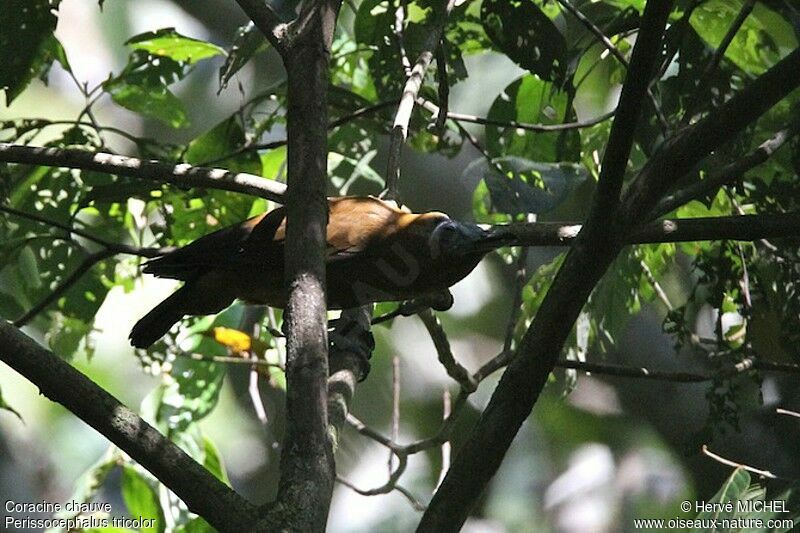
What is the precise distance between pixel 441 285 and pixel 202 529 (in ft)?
2.96

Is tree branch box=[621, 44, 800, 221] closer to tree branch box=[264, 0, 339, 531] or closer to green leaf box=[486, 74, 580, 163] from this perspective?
tree branch box=[264, 0, 339, 531]

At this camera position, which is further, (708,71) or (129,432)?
(708,71)

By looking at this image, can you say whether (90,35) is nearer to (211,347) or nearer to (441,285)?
(211,347)

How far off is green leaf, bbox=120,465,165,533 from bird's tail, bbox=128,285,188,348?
562 millimetres

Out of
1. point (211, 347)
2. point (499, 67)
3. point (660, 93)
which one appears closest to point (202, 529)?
point (211, 347)

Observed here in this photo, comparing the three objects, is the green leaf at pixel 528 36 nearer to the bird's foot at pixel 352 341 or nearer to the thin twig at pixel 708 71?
the thin twig at pixel 708 71

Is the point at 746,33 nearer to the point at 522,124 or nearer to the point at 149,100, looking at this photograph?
the point at 522,124

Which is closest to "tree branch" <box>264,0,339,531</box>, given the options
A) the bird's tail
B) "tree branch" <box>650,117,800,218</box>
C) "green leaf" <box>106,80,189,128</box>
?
"tree branch" <box>650,117,800,218</box>

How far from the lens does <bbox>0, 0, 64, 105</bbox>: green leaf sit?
2105 millimetres

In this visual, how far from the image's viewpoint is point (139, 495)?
8.98 feet

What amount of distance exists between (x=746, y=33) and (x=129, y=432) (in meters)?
1.72

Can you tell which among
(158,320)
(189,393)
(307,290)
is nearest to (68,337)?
(189,393)

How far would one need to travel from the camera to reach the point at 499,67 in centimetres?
555

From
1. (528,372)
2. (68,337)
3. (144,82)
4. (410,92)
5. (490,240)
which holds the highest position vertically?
(144,82)
